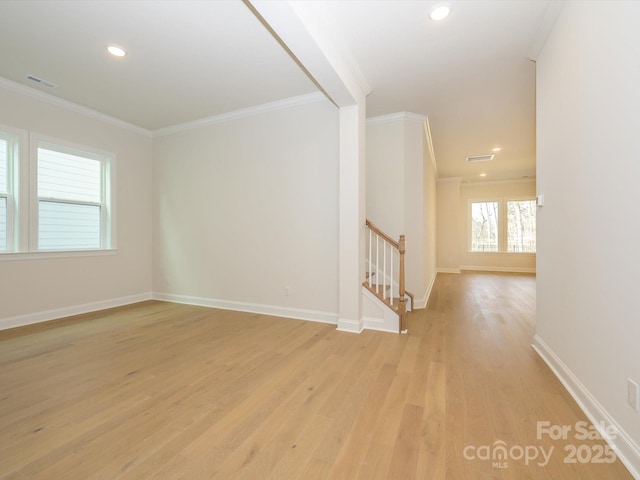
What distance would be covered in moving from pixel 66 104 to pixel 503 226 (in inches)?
408

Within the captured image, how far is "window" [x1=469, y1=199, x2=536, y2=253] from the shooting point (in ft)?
27.1

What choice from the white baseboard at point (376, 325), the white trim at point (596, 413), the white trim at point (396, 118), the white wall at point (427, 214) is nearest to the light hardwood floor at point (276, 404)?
the white trim at point (596, 413)

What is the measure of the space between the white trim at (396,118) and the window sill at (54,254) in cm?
454

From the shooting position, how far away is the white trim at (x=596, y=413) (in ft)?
4.12

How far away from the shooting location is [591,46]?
5.44ft

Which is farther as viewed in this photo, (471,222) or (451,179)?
(471,222)

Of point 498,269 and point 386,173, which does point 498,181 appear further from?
→ point 386,173

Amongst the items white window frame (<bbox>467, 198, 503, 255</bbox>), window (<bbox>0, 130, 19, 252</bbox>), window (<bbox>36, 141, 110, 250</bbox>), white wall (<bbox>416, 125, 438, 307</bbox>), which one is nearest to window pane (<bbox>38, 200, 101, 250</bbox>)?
window (<bbox>36, 141, 110, 250</bbox>)

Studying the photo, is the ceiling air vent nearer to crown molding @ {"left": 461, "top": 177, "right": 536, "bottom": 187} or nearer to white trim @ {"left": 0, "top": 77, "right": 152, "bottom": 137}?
crown molding @ {"left": 461, "top": 177, "right": 536, "bottom": 187}

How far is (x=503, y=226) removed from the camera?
8484 mm

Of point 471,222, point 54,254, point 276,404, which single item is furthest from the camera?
point 471,222

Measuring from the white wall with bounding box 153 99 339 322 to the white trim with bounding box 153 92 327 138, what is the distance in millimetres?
69

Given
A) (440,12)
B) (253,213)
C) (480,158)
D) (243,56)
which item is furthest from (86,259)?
(480,158)

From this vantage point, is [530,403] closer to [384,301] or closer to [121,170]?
[384,301]
